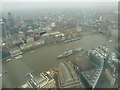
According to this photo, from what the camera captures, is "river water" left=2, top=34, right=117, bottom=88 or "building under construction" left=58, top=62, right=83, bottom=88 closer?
"building under construction" left=58, top=62, right=83, bottom=88

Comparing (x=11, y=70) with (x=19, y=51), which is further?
(x=19, y=51)

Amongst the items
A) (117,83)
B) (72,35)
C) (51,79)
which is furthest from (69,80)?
(72,35)

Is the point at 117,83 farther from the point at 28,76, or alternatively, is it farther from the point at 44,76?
the point at 28,76

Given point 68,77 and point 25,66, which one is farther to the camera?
point 25,66

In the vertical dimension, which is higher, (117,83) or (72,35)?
(72,35)

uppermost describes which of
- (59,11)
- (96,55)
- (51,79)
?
(59,11)

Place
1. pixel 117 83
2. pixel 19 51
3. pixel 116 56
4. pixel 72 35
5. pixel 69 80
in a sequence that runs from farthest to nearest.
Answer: pixel 72 35, pixel 19 51, pixel 116 56, pixel 69 80, pixel 117 83

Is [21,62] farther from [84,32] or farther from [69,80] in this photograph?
[84,32]

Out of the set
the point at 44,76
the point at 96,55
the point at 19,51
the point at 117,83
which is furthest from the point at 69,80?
the point at 19,51

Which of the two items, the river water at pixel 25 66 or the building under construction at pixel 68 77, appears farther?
the river water at pixel 25 66

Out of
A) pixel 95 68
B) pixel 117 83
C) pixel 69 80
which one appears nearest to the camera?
pixel 117 83
